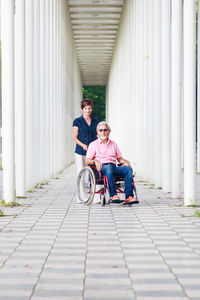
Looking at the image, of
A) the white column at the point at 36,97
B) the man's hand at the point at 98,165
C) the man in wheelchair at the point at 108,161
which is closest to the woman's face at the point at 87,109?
the man in wheelchair at the point at 108,161

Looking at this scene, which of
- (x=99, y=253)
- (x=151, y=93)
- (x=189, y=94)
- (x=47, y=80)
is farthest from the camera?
(x=47, y=80)

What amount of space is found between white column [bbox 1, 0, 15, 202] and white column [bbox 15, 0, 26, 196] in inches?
48.9

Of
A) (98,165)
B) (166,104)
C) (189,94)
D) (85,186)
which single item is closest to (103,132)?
(98,165)

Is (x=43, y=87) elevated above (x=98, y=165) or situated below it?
above

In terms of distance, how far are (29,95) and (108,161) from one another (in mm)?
3166

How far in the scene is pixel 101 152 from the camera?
8016mm

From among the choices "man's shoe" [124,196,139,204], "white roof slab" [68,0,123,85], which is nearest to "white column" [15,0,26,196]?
"man's shoe" [124,196,139,204]

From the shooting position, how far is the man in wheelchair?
7.70 meters

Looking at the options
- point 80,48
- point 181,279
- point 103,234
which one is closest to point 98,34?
point 80,48

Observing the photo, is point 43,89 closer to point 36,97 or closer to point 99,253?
point 36,97

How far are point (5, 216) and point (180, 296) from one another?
3.80 meters

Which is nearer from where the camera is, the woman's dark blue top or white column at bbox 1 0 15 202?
white column at bbox 1 0 15 202

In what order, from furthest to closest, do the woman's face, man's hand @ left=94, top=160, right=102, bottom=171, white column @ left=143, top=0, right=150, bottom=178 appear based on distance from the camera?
white column @ left=143, top=0, right=150, bottom=178
the woman's face
man's hand @ left=94, top=160, right=102, bottom=171

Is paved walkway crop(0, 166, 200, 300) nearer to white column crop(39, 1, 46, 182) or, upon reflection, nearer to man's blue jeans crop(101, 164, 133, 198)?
man's blue jeans crop(101, 164, 133, 198)
